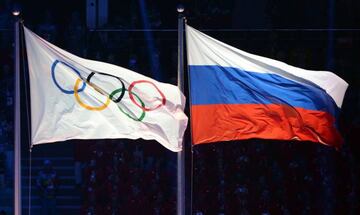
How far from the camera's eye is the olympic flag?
12.4 m

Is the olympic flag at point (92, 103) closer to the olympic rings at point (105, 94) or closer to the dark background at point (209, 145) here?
the olympic rings at point (105, 94)

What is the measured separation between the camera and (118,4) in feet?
82.8

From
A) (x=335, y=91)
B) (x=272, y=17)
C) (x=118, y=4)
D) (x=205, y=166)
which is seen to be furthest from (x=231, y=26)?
(x=335, y=91)

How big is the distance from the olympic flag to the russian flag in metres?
0.40

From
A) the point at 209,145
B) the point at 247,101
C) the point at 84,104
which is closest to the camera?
the point at 84,104

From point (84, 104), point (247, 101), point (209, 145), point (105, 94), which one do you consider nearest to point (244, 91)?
point (247, 101)

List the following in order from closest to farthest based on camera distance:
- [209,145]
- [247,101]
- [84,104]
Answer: [84,104] < [247,101] < [209,145]

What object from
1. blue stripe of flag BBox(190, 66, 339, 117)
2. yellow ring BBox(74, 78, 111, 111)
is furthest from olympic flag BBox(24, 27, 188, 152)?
blue stripe of flag BBox(190, 66, 339, 117)

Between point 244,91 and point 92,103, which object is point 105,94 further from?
point 244,91

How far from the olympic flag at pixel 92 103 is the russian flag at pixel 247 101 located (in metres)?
0.40

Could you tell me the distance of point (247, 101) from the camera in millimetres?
12625

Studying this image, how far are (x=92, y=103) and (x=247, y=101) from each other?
2.05 m

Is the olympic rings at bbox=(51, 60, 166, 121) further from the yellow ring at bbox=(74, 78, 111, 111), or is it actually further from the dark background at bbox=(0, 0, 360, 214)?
the dark background at bbox=(0, 0, 360, 214)

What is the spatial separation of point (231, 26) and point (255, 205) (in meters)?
5.87
